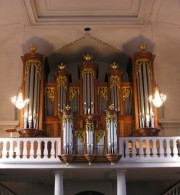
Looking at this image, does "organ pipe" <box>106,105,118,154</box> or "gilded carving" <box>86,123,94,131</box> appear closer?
"organ pipe" <box>106,105,118,154</box>

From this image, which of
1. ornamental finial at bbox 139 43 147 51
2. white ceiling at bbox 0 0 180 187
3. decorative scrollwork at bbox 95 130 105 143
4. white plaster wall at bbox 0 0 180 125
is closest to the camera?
decorative scrollwork at bbox 95 130 105 143

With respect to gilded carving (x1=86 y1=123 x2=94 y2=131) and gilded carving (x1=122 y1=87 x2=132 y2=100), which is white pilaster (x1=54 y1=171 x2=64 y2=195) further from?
gilded carving (x1=122 y1=87 x2=132 y2=100)

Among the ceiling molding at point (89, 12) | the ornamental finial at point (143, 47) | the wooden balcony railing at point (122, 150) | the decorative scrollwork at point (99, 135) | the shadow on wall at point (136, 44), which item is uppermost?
the ceiling molding at point (89, 12)

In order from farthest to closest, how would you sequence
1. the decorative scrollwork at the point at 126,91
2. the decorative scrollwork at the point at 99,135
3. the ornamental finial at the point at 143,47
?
the ornamental finial at the point at 143,47, the decorative scrollwork at the point at 126,91, the decorative scrollwork at the point at 99,135

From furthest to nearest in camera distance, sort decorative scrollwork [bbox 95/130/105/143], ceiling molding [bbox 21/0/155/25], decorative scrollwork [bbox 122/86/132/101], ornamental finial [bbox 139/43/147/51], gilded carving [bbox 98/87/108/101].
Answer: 1. ornamental finial [bbox 139/43/147/51]
2. decorative scrollwork [bbox 122/86/132/101]
3. gilded carving [bbox 98/87/108/101]
4. ceiling molding [bbox 21/0/155/25]
5. decorative scrollwork [bbox 95/130/105/143]

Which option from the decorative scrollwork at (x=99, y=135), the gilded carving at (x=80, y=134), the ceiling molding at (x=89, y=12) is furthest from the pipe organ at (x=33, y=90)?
the decorative scrollwork at (x=99, y=135)

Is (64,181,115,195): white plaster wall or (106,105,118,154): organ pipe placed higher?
(106,105,118,154): organ pipe

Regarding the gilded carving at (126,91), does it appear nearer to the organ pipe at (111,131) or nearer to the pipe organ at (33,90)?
the organ pipe at (111,131)

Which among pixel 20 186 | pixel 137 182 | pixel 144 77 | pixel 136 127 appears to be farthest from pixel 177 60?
pixel 20 186

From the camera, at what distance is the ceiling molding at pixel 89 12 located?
604 inches

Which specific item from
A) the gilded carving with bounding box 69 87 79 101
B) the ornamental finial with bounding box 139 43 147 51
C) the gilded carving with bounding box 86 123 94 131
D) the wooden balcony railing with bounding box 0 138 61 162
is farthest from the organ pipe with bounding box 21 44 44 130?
the ornamental finial with bounding box 139 43 147 51

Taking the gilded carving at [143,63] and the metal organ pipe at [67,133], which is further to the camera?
the gilded carving at [143,63]

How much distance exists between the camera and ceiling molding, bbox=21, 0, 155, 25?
15.3 meters

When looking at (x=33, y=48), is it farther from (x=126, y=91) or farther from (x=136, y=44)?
(x=136, y=44)
